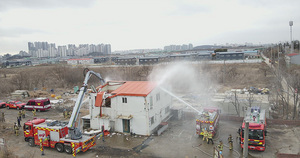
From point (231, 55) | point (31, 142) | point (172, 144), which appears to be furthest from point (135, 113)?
point (231, 55)

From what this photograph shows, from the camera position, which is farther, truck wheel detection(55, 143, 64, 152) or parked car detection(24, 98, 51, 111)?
parked car detection(24, 98, 51, 111)

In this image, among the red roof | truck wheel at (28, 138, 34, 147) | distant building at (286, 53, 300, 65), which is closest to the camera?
truck wheel at (28, 138, 34, 147)

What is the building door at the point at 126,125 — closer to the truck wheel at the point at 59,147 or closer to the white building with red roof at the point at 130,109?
the white building with red roof at the point at 130,109

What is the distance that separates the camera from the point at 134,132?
1861 centimetres

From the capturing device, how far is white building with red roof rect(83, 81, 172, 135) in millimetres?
18156

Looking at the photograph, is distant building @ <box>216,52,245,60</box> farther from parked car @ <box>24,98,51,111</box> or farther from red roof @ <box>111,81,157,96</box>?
parked car @ <box>24,98,51,111</box>

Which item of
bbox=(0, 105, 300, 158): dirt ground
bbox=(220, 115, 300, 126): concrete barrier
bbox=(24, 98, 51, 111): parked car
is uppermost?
bbox=(24, 98, 51, 111): parked car

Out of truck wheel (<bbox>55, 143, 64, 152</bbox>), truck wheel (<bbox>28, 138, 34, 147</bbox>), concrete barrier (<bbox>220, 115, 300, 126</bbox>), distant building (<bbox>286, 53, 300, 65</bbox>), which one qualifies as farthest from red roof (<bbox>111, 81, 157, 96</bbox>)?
distant building (<bbox>286, 53, 300, 65</bbox>)

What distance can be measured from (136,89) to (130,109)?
1.87m

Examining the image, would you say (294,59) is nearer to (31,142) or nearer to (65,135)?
(65,135)

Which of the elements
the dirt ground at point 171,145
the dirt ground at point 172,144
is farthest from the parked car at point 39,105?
the dirt ground at point 171,145

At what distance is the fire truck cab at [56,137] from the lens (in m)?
14.9

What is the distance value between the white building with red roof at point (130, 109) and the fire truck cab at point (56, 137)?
376cm

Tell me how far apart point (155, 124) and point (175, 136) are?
226cm
